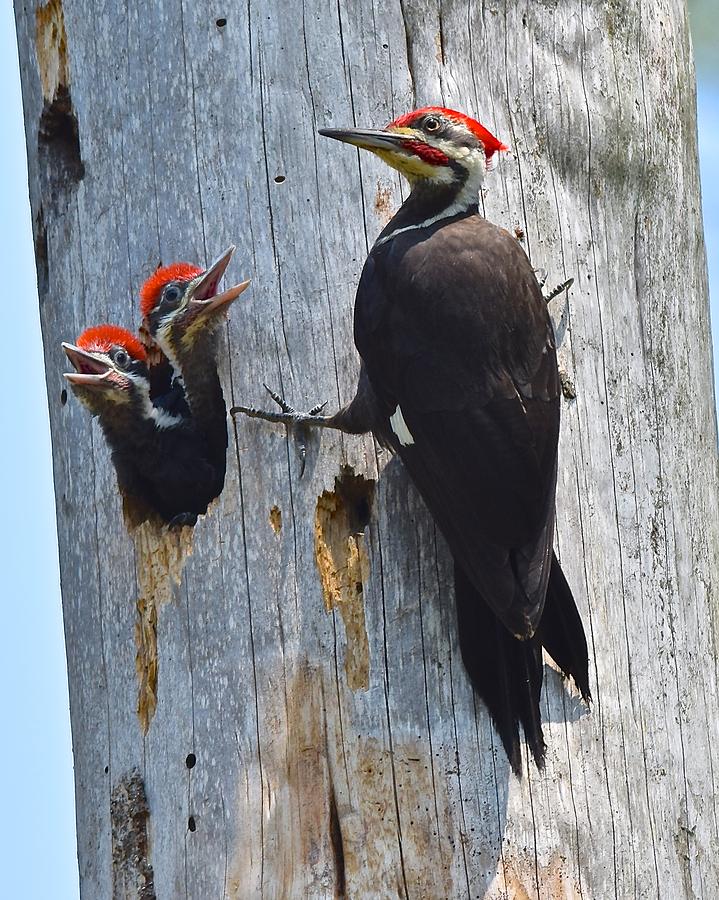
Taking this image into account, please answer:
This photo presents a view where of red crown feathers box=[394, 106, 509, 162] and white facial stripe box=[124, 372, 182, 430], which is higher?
red crown feathers box=[394, 106, 509, 162]

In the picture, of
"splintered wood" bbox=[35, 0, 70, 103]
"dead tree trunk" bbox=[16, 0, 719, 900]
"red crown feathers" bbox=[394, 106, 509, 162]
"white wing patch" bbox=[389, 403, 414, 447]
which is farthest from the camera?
"splintered wood" bbox=[35, 0, 70, 103]

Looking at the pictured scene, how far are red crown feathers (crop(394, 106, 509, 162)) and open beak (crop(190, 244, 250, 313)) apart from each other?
0.44 m

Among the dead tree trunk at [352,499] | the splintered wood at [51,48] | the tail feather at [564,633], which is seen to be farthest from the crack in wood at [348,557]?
the splintered wood at [51,48]

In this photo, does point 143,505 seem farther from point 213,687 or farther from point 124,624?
point 213,687

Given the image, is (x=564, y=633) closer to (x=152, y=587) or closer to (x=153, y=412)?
(x=152, y=587)

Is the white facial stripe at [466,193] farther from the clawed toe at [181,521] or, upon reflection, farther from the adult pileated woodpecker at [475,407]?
the clawed toe at [181,521]

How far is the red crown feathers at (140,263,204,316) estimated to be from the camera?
3006 mm

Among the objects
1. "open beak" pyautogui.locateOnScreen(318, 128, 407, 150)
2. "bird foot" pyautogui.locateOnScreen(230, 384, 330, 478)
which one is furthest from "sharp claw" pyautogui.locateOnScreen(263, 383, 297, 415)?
"open beak" pyautogui.locateOnScreen(318, 128, 407, 150)

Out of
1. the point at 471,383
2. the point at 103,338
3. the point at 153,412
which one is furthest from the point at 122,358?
the point at 471,383

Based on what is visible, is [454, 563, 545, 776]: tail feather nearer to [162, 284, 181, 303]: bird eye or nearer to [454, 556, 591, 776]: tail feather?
[454, 556, 591, 776]: tail feather

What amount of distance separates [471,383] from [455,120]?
21.8 inches

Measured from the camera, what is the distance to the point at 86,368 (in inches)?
123

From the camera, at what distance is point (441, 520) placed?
2770mm

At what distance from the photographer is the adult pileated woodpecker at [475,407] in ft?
9.00
